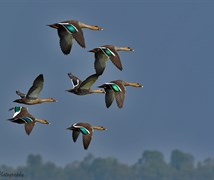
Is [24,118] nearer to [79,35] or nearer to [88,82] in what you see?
[88,82]

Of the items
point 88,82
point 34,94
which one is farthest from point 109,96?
point 34,94

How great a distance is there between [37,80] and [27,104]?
3.26 ft

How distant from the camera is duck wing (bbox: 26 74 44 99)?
3603 centimetres

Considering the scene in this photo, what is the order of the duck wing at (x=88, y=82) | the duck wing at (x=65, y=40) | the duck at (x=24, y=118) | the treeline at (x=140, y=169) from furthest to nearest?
the treeline at (x=140, y=169) → the duck wing at (x=88, y=82) → the duck at (x=24, y=118) → the duck wing at (x=65, y=40)

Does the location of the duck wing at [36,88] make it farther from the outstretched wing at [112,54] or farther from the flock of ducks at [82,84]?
the outstretched wing at [112,54]

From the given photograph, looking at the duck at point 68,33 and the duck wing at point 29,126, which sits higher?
the duck at point 68,33

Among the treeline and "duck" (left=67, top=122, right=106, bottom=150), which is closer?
"duck" (left=67, top=122, right=106, bottom=150)

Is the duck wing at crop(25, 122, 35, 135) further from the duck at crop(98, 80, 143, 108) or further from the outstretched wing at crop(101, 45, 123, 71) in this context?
the outstretched wing at crop(101, 45, 123, 71)

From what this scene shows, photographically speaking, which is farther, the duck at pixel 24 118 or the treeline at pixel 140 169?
the treeline at pixel 140 169

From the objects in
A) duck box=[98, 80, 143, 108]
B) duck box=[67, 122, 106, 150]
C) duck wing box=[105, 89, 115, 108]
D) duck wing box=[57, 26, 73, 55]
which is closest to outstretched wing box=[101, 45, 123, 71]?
duck box=[98, 80, 143, 108]

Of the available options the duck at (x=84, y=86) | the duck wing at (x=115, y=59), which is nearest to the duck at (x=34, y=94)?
the duck at (x=84, y=86)

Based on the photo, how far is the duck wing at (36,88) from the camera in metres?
36.0

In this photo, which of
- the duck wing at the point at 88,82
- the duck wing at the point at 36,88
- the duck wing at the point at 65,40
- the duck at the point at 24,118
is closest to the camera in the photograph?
the duck wing at the point at 65,40

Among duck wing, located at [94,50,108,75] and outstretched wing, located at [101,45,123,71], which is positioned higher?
outstretched wing, located at [101,45,123,71]
